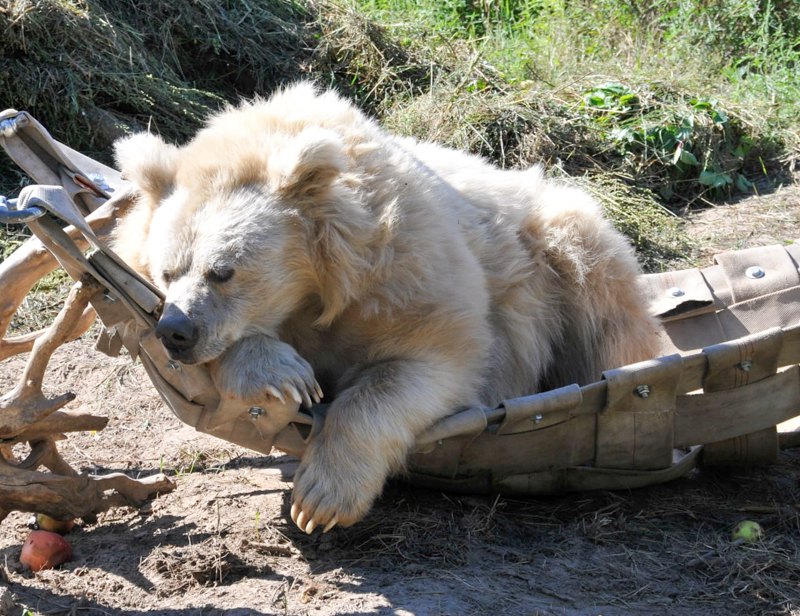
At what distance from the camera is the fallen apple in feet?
10.7

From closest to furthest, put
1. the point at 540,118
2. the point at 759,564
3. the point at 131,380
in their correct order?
the point at 759,564 < the point at 131,380 < the point at 540,118

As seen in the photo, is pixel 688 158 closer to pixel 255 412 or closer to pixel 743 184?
pixel 743 184

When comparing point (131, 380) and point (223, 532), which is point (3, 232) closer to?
point (131, 380)

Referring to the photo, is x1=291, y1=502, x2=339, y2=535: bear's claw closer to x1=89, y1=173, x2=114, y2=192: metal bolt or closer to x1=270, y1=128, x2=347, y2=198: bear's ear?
x1=270, y1=128, x2=347, y2=198: bear's ear

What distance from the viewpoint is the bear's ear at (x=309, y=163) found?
3.34 m

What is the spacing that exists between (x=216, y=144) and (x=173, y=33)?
14.8 feet

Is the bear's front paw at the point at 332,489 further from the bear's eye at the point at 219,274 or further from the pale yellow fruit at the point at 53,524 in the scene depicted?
the pale yellow fruit at the point at 53,524

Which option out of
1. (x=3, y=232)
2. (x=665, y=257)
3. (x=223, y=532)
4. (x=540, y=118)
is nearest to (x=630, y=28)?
(x=540, y=118)

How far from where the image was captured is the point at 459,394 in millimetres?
3625

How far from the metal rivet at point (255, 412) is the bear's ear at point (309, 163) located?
79 cm

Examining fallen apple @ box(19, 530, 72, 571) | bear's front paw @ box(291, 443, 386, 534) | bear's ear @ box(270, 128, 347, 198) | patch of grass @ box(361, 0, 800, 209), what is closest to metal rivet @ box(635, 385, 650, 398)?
bear's front paw @ box(291, 443, 386, 534)

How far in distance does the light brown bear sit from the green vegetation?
3.07m

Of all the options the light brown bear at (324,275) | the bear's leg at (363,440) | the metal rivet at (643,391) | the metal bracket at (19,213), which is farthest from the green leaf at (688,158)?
the metal bracket at (19,213)

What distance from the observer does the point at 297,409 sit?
3221 mm
